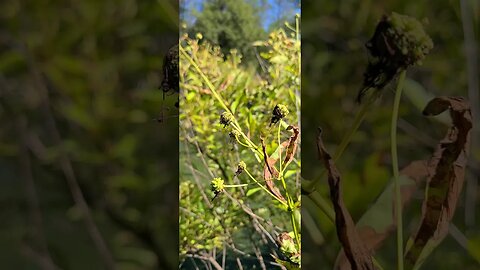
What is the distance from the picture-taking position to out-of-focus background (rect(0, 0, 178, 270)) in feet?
7.41

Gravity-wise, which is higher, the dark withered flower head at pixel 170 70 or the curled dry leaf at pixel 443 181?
the dark withered flower head at pixel 170 70

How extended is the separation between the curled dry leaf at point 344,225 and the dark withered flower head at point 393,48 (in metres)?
0.28

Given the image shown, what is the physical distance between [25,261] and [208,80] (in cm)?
102

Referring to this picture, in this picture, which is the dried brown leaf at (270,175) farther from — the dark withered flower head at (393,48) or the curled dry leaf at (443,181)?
the curled dry leaf at (443,181)

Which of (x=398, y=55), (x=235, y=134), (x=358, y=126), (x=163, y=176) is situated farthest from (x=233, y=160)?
(x=398, y=55)

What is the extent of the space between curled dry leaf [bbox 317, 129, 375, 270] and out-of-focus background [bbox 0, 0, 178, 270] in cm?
66

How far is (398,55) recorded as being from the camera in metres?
2.26

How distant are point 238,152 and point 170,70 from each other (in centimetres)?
44

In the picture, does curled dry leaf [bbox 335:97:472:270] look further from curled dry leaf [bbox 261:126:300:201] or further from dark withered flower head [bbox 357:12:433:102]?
curled dry leaf [bbox 261:126:300:201]

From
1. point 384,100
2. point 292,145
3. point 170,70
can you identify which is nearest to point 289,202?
point 292,145

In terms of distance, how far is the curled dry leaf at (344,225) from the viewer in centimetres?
229

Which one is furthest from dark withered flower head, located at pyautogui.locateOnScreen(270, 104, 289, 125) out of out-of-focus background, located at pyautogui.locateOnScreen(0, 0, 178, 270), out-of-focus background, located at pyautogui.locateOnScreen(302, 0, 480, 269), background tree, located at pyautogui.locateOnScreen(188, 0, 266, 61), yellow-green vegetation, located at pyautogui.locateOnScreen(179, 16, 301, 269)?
out-of-focus background, located at pyautogui.locateOnScreen(0, 0, 178, 270)

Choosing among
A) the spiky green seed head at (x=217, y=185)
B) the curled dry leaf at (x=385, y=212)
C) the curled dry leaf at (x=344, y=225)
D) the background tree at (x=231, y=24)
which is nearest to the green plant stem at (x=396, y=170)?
the curled dry leaf at (x=385, y=212)

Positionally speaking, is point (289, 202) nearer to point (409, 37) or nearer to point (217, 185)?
point (217, 185)
